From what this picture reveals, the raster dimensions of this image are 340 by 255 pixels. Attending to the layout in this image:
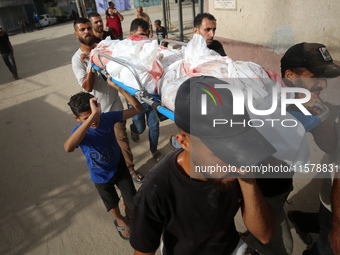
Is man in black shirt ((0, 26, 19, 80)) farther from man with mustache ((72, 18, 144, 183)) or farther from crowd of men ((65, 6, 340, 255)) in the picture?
crowd of men ((65, 6, 340, 255))

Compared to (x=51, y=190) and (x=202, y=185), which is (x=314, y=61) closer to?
(x=202, y=185)

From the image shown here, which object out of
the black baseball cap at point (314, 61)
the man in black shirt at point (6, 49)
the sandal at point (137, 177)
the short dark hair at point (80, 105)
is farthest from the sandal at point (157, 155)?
the man in black shirt at point (6, 49)

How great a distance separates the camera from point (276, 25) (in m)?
3.98

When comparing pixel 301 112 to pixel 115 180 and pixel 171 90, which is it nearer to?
pixel 171 90

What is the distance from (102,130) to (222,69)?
1077mm

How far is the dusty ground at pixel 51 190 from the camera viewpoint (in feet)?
7.26

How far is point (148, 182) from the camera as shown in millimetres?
958

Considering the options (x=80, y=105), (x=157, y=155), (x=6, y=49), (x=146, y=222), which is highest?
(x=80, y=105)

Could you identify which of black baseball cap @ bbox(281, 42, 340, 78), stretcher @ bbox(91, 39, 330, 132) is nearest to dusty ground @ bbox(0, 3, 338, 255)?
stretcher @ bbox(91, 39, 330, 132)

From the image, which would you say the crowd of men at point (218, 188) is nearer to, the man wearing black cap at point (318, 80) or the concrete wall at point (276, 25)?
the man wearing black cap at point (318, 80)

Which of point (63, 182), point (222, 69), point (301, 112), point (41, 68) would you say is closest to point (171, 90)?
point (222, 69)

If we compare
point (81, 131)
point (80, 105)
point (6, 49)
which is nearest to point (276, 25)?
point (80, 105)

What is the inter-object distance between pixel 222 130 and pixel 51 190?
2759 millimetres

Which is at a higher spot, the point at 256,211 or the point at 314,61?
the point at 314,61
